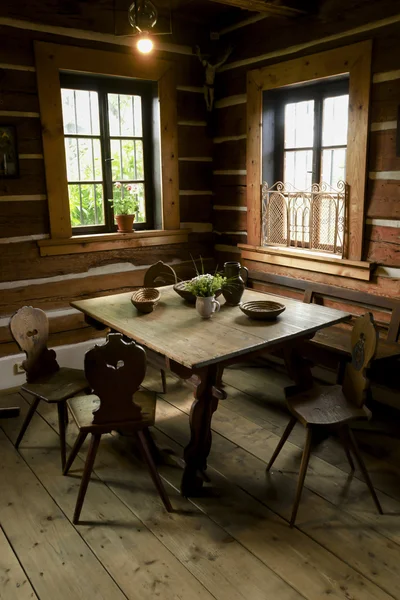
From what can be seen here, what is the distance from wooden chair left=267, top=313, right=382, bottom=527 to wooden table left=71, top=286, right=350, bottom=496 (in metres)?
0.24

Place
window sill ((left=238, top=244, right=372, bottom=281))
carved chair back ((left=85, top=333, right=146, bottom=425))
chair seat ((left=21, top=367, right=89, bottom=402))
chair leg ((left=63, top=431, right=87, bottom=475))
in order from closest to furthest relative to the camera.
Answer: carved chair back ((left=85, top=333, right=146, bottom=425))
chair leg ((left=63, top=431, right=87, bottom=475))
chair seat ((left=21, top=367, right=89, bottom=402))
window sill ((left=238, top=244, right=372, bottom=281))

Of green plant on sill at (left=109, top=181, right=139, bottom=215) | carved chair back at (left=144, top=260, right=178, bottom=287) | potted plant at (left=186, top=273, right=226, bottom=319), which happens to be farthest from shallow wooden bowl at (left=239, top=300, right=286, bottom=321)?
green plant on sill at (left=109, top=181, right=139, bottom=215)

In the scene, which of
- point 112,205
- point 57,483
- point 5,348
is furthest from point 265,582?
point 112,205

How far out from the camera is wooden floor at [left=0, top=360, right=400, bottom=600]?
2.06 metres

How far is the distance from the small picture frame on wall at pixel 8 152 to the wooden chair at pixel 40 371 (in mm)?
1363

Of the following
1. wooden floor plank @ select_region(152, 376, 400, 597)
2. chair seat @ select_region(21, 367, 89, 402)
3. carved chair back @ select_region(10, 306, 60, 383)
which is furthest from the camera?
carved chair back @ select_region(10, 306, 60, 383)

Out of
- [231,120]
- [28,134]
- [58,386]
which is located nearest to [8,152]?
[28,134]

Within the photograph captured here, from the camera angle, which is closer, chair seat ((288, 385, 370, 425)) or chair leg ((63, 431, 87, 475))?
chair seat ((288, 385, 370, 425))

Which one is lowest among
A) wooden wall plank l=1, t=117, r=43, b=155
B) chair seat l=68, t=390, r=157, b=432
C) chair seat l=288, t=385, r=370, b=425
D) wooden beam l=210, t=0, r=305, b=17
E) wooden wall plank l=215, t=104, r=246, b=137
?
chair seat l=68, t=390, r=157, b=432

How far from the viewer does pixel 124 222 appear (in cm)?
441

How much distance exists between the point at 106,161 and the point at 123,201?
1.22 ft

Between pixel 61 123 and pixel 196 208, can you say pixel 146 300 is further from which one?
pixel 196 208

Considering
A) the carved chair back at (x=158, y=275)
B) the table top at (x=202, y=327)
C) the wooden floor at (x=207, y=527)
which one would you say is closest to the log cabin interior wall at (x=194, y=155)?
the carved chair back at (x=158, y=275)

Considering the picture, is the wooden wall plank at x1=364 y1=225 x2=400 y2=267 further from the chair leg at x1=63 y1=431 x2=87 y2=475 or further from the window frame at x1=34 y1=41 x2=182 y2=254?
the chair leg at x1=63 y1=431 x2=87 y2=475
